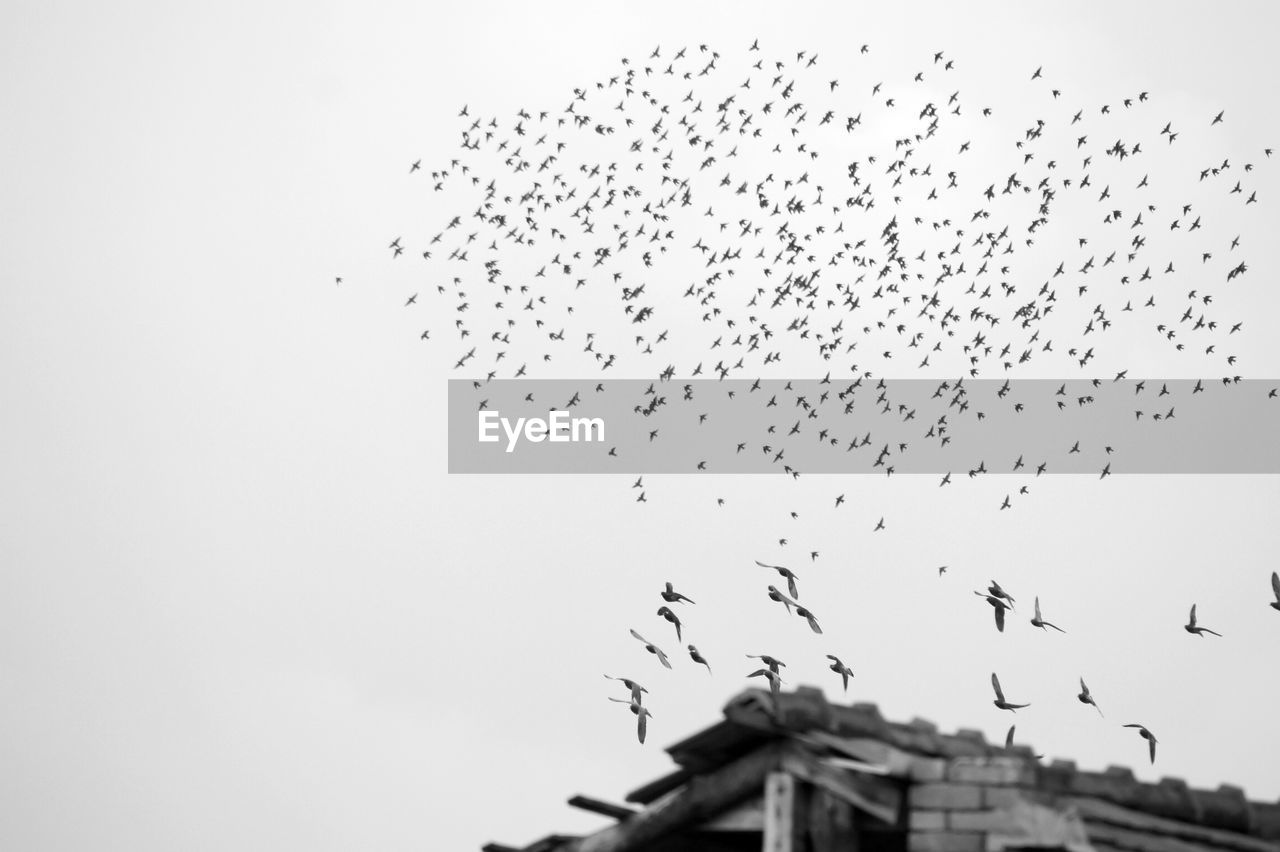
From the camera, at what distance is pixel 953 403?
38656 mm

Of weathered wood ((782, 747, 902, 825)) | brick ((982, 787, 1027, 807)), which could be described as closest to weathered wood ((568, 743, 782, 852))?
weathered wood ((782, 747, 902, 825))

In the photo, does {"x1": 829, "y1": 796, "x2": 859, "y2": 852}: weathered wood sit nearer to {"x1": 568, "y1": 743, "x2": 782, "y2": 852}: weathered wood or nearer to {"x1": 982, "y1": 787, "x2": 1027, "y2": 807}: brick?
{"x1": 568, "y1": 743, "x2": 782, "y2": 852}: weathered wood

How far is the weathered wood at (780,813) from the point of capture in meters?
12.5

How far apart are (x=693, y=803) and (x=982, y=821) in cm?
209

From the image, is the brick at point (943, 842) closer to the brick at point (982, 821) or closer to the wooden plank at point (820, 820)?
the brick at point (982, 821)

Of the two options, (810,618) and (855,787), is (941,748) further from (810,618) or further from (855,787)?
(810,618)

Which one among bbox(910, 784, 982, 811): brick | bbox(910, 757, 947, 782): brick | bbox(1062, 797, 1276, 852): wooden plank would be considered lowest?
bbox(1062, 797, 1276, 852): wooden plank

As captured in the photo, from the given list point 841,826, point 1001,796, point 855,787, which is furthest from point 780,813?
point 1001,796

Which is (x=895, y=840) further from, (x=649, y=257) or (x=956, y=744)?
(x=649, y=257)

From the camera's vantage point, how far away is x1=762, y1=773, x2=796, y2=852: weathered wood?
12.5 metres

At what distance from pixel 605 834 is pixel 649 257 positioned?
26.5 meters

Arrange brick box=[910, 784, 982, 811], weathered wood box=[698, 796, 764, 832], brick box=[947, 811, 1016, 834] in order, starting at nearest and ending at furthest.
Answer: brick box=[947, 811, 1016, 834] < brick box=[910, 784, 982, 811] < weathered wood box=[698, 796, 764, 832]

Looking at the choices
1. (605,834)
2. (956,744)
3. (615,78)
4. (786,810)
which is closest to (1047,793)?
(956,744)

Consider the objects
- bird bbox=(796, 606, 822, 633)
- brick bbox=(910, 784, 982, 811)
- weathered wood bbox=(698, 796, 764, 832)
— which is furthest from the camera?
bird bbox=(796, 606, 822, 633)
